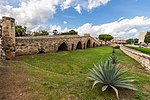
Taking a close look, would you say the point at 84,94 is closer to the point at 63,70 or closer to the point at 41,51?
the point at 63,70

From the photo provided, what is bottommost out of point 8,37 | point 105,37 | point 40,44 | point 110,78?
point 110,78

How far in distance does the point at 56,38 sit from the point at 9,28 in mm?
8628

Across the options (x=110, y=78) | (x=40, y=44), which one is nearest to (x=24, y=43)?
(x=40, y=44)

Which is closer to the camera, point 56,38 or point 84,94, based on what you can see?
point 84,94

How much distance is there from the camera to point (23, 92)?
5.72 m

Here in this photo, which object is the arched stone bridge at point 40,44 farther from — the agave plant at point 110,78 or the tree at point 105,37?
the tree at point 105,37

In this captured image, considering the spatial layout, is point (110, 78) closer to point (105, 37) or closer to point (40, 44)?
point (40, 44)

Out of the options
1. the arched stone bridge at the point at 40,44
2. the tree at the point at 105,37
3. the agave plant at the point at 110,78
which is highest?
the tree at the point at 105,37

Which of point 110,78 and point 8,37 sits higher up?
point 8,37

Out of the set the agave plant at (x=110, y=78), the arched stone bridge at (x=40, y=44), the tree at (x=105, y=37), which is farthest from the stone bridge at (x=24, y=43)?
the tree at (x=105, y=37)

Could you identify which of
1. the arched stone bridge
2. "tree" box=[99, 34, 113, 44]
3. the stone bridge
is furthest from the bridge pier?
"tree" box=[99, 34, 113, 44]

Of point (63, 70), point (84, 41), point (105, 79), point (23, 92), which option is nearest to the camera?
point (23, 92)

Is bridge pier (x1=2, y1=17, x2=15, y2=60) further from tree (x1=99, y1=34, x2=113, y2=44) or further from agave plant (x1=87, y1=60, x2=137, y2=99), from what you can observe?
tree (x1=99, y1=34, x2=113, y2=44)

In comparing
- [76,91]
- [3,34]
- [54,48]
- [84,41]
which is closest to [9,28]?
[3,34]
